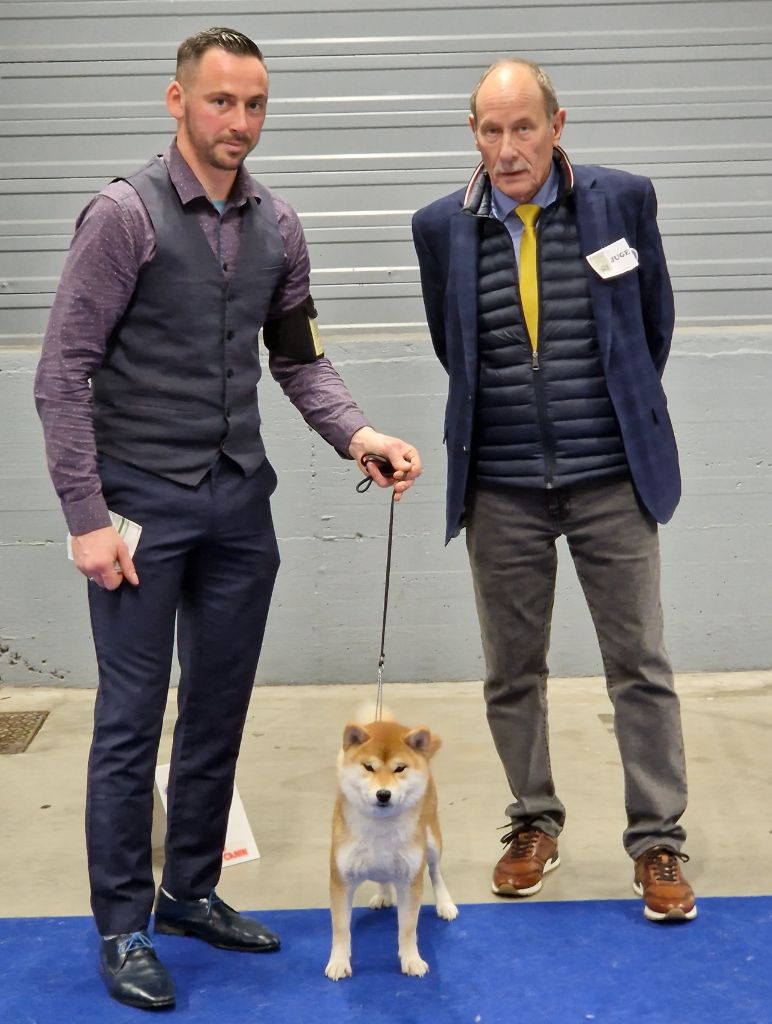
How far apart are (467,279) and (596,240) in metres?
0.28

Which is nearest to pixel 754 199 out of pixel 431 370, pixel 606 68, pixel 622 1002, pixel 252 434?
pixel 606 68

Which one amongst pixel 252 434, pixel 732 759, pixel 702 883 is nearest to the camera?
pixel 252 434

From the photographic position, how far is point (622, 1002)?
2.38 meters

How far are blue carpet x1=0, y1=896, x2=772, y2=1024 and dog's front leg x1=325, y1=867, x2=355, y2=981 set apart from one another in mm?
24

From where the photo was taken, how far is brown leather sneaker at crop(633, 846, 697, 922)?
2.68 meters

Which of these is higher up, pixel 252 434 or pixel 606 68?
pixel 606 68

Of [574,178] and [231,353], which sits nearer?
[231,353]

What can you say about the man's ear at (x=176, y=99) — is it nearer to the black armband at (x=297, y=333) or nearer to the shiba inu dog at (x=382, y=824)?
the black armband at (x=297, y=333)

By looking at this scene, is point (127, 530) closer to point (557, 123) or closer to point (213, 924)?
point (213, 924)

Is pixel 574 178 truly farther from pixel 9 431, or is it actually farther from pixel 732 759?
pixel 9 431

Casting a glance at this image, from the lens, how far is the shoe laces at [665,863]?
2.73 meters

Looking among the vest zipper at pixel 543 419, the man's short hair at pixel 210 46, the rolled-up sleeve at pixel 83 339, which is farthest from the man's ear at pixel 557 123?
the rolled-up sleeve at pixel 83 339

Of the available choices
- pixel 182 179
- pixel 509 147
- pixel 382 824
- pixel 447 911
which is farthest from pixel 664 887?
pixel 182 179

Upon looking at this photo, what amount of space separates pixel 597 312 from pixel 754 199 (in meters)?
2.00
